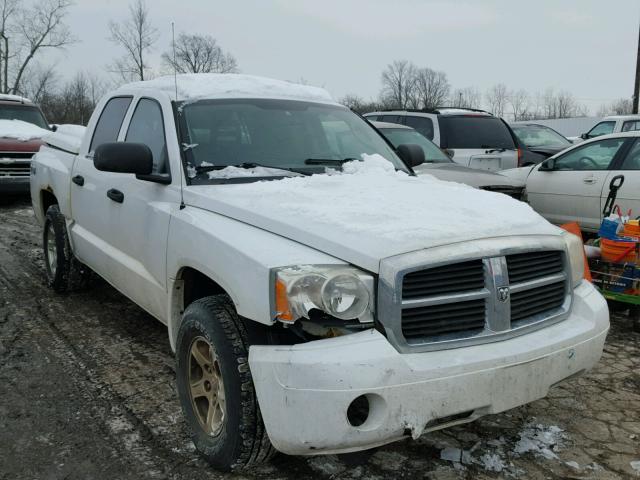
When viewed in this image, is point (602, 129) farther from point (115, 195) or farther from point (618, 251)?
point (115, 195)

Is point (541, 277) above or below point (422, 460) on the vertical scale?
above

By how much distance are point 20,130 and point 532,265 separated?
11574 mm

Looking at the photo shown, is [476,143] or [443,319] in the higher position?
[476,143]

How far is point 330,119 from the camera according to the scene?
4.27 metres

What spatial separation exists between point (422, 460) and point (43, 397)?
7.32 ft

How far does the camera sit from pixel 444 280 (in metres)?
2.51

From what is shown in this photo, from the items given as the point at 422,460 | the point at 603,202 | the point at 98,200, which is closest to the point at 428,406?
the point at 422,460

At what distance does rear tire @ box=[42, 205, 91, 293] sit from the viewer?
5402mm

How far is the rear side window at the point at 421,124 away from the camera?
9531mm

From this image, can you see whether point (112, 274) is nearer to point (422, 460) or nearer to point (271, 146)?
point (271, 146)

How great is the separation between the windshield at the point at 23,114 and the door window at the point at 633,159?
1134 cm

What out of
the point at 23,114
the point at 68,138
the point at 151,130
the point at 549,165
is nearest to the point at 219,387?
the point at 151,130

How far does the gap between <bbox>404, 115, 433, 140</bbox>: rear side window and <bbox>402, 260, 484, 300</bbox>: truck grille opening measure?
7.19 m

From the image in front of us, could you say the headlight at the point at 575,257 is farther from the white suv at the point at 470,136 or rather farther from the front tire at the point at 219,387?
the white suv at the point at 470,136
